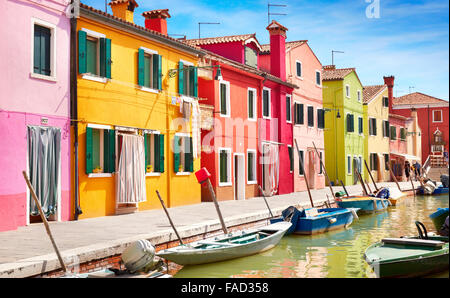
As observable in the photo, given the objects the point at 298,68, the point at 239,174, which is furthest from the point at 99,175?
the point at 298,68

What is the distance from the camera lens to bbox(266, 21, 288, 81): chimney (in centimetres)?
2627

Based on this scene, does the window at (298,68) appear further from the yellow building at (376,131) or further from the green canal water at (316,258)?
the green canal water at (316,258)

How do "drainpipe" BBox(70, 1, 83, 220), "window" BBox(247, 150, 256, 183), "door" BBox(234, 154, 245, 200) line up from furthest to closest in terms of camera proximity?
"window" BBox(247, 150, 256, 183)
"door" BBox(234, 154, 245, 200)
"drainpipe" BBox(70, 1, 83, 220)

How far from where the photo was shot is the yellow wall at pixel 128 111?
14008mm

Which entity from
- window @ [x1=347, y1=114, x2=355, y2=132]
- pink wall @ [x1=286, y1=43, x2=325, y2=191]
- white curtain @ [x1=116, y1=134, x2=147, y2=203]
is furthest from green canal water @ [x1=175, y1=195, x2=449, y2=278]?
window @ [x1=347, y1=114, x2=355, y2=132]

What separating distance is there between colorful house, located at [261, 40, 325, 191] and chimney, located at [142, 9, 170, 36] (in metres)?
9.97

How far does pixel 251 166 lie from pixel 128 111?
8.93 metres

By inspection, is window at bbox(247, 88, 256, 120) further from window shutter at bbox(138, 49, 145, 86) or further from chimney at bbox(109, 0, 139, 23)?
window shutter at bbox(138, 49, 145, 86)

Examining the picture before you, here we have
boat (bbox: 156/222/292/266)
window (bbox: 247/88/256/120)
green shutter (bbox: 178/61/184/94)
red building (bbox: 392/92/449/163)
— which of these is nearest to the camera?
boat (bbox: 156/222/292/266)

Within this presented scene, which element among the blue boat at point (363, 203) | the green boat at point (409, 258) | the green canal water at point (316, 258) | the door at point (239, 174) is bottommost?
Result: the green canal water at point (316, 258)

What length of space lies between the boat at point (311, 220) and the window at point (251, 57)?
10543mm

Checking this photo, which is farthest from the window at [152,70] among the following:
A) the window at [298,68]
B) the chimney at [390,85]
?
the chimney at [390,85]
